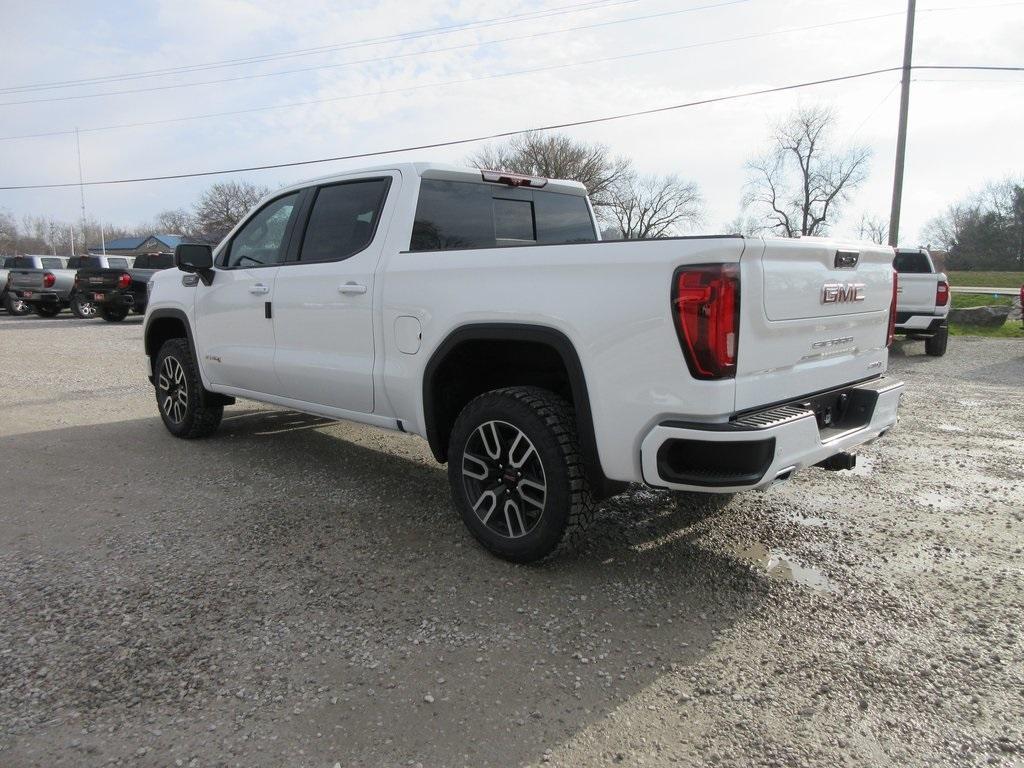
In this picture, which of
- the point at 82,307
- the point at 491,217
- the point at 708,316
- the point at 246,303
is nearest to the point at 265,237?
the point at 246,303

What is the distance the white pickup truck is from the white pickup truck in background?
28.8 ft

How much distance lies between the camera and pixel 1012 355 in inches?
485

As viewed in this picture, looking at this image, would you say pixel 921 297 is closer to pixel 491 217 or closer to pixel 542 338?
pixel 491 217

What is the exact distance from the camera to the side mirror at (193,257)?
203 inches

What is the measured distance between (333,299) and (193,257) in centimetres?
152

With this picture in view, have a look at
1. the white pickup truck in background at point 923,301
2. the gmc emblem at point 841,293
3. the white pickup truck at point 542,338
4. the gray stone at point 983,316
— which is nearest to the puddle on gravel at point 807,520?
the white pickup truck at point 542,338

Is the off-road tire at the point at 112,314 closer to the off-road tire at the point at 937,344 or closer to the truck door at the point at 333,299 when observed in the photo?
the truck door at the point at 333,299

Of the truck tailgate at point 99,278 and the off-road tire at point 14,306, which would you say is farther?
the off-road tire at point 14,306

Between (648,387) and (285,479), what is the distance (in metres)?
3.02

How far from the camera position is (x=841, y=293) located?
3.32 metres

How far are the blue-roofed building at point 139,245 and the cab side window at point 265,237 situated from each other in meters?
67.3

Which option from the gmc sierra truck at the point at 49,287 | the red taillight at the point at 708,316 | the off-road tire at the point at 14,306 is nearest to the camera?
the red taillight at the point at 708,316

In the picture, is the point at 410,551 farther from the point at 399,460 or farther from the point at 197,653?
the point at 399,460

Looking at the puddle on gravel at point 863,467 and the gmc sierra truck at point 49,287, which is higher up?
the gmc sierra truck at point 49,287
